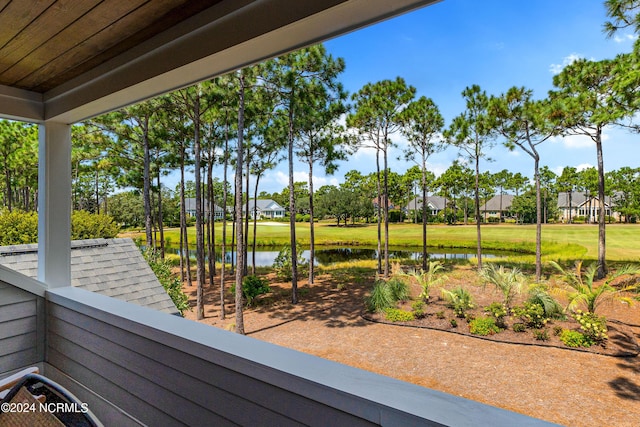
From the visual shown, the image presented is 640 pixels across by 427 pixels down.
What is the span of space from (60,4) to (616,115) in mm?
4950

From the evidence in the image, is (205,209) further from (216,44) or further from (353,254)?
→ (216,44)

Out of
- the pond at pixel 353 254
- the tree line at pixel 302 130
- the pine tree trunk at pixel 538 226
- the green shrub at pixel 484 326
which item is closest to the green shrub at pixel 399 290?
the tree line at pixel 302 130

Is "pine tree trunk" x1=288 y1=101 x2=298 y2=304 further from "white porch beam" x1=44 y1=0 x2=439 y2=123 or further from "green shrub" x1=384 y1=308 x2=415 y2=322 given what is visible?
"white porch beam" x1=44 y1=0 x2=439 y2=123

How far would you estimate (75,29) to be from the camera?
Result: 1.09m

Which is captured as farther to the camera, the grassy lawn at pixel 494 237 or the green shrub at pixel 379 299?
the green shrub at pixel 379 299

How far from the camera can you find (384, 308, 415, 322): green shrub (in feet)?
18.0

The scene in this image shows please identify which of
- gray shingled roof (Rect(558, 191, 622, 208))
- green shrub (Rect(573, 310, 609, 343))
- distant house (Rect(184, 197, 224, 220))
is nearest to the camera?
green shrub (Rect(573, 310, 609, 343))

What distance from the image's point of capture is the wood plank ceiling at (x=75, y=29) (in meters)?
0.94

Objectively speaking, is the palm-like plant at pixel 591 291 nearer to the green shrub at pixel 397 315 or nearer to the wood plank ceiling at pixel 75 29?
the green shrub at pixel 397 315

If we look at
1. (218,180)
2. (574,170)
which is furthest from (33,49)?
(218,180)

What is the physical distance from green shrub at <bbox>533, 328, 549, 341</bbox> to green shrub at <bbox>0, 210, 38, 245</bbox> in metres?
7.24

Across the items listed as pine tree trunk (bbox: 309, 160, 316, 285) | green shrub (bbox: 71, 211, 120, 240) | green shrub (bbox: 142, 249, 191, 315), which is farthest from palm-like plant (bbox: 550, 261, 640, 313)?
green shrub (bbox: 71, 211, 120, 240)

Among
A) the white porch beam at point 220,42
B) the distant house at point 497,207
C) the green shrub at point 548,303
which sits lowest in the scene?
the green shrub at point 548,303

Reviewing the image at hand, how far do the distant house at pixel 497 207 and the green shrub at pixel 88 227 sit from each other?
22.6 feet
